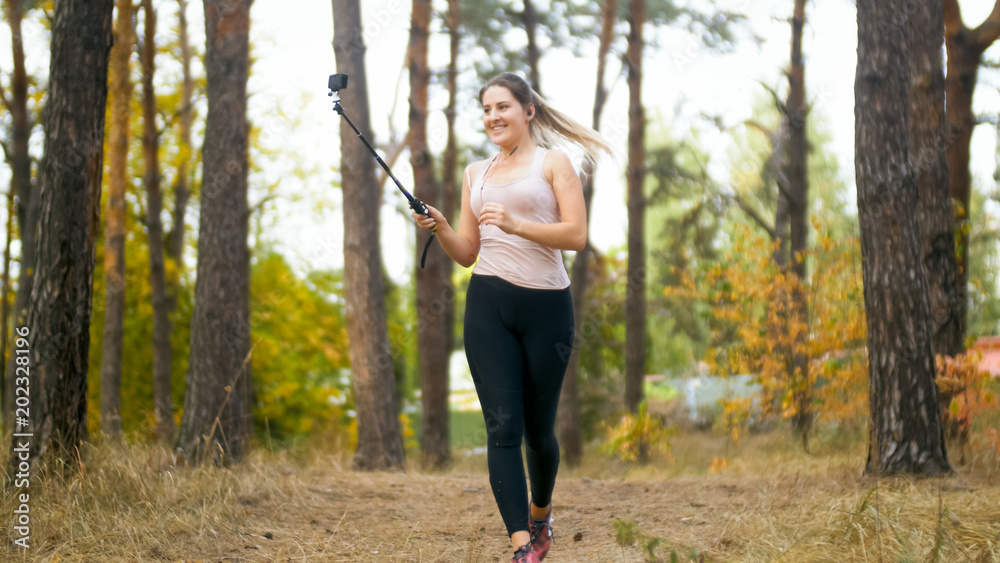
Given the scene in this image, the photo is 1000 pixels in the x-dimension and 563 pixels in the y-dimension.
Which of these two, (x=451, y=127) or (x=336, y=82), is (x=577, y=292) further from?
(x=336, y=82)

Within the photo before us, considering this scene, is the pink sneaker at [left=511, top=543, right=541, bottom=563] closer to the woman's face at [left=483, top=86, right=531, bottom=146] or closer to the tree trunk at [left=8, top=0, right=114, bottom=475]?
the woman's face at [left=483, top=86, right=531, bottom=146]

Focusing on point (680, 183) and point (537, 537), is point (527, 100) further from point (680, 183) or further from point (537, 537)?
point (680, 183)

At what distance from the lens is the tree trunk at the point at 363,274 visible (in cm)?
812

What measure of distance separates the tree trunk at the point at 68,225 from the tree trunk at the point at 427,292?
5730mm

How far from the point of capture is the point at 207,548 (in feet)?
12.4

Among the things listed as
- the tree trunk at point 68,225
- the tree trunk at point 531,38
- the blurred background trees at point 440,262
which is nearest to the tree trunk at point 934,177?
the blurred background trees at point 440,262

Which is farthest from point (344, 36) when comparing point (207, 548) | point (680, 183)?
point (680, 183)

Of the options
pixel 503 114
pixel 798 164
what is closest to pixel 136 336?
pixel 798 164

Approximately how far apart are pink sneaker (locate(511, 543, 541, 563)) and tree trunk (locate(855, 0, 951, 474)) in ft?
9.31

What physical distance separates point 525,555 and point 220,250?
4381 millimetres

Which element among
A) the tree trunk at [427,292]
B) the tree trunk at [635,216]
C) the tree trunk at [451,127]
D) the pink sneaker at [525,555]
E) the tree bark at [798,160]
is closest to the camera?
the pink sneaker at [525,555]

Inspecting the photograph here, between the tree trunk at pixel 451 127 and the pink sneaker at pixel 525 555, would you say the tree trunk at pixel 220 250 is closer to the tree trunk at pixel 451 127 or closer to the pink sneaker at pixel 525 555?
the pink sneaker at pixel 525 555

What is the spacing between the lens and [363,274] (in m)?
8.21

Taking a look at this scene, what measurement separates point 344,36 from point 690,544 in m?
6.09
